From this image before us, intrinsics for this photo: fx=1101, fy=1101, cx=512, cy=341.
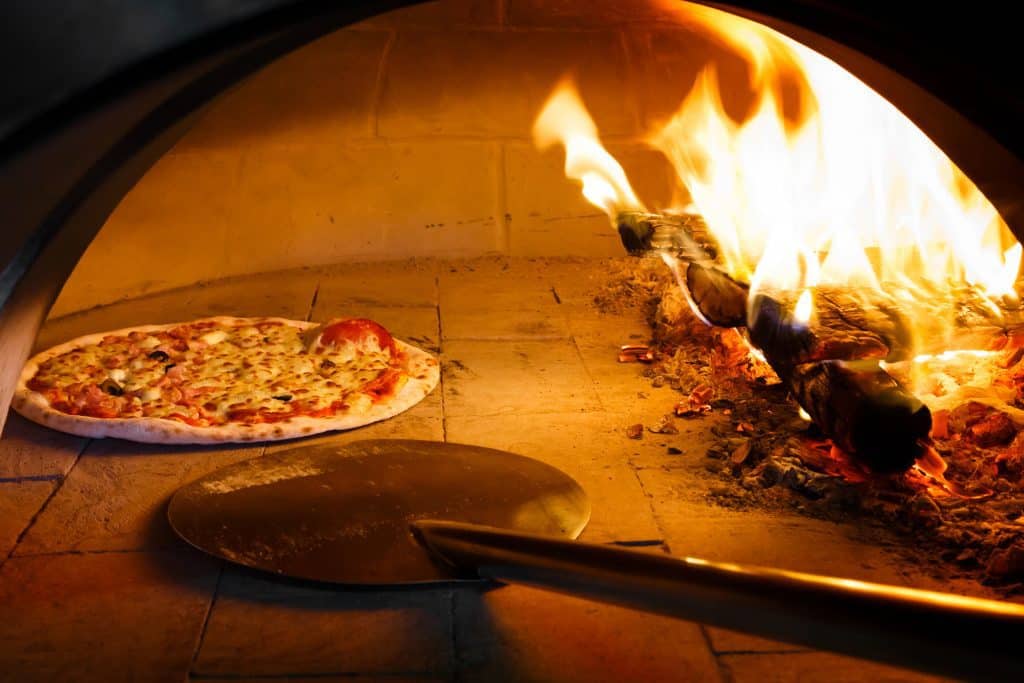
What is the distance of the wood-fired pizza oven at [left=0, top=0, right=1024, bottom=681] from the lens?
1.44m

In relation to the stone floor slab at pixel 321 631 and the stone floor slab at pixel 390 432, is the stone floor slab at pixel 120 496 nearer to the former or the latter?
the stone floor slab at pixel 390 432

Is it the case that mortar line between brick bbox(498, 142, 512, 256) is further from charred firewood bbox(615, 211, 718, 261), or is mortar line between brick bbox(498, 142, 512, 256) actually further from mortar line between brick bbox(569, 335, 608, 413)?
charred firewood bbox(615, 211, 718, 261)

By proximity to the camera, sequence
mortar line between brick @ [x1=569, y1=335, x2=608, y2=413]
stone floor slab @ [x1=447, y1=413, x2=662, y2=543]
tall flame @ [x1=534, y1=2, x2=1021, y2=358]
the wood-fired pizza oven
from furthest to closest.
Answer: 1. mortar line between brick @ [x1=569, y1=335, x2=608, y2=413]
2. tall flame @ [x1=534, y1=2, x2=1021, y2=358]
3. stone floor slab @ [x1=447, y1=413, x2=662, y2=543]
4. the wood-fired pizza oven

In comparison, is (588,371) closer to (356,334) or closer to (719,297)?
(719,297)

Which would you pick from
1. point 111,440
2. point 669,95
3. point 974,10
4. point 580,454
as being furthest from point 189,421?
point 669,95

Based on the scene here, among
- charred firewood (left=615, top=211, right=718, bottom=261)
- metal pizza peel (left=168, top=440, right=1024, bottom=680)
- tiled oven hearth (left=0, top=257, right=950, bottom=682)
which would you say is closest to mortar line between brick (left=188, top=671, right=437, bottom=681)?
tiled oven hearth (left=0, top=257, right=950, bottom=682)

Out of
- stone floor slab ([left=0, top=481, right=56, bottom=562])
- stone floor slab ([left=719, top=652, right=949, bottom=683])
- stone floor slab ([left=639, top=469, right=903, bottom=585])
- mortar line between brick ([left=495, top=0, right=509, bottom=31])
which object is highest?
mortar line between brick ([left=495, top=0, right=509, bottom=31])

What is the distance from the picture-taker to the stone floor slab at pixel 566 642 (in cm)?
190

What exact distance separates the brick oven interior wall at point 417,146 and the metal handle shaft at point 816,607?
291cm

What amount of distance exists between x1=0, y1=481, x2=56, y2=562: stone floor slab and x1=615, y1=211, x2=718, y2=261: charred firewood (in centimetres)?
174

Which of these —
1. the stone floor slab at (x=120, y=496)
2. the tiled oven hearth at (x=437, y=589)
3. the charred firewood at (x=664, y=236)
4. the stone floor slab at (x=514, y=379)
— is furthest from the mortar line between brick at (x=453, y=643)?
the charred firewood at (x=664, y=236)

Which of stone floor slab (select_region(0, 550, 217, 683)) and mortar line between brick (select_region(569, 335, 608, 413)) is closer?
stone floor slab (select_region(0, 550, 217, 683))

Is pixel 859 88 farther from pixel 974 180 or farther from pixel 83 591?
pixel 83 591

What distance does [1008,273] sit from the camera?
3078 millimetres
